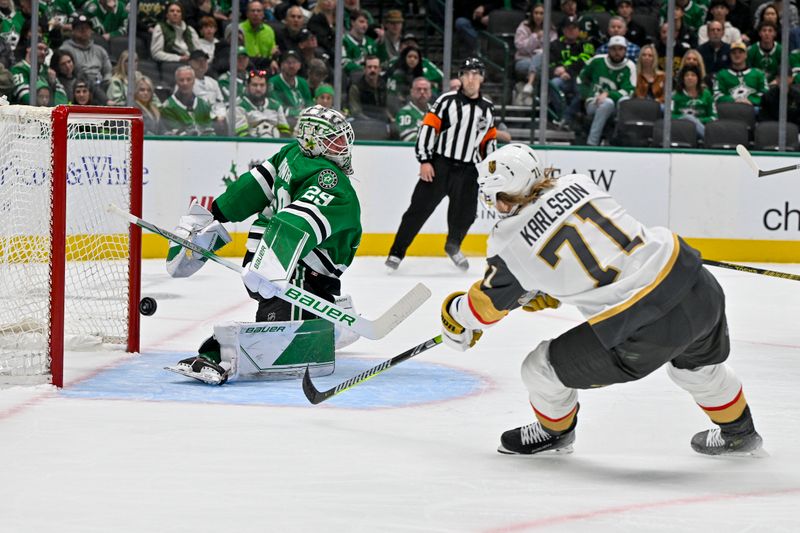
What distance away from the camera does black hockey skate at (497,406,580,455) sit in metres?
3.15

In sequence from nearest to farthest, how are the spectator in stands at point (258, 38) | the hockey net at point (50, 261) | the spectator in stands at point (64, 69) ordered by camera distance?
the hockey net at point (50, 261)
the spectator in stands at point (64, 69)
the spectator in stands at point (258, 38)

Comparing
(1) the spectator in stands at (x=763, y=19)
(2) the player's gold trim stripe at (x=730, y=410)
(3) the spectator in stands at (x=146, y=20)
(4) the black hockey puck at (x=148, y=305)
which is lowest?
(4) the black hockey puck at (x=148, y=305)

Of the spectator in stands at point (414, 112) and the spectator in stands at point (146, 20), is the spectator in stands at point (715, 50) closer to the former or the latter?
the spectator in stands at point (414, 112)

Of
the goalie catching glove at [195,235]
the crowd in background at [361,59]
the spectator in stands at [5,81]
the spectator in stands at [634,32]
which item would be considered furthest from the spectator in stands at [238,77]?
the goalie catching glove at [195,235]

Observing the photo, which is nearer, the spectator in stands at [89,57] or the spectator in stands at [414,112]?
the spectator in stands at [89,57]

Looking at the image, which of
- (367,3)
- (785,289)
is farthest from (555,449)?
(367,3)

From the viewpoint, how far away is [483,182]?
2.94m

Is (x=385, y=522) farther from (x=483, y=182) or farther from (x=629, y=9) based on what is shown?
(x=629, y=9)

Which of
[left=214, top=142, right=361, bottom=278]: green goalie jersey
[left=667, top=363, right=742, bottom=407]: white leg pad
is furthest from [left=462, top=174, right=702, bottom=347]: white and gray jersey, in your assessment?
[left=214, top=142, right=361, bottom=278]: green goalie jersey

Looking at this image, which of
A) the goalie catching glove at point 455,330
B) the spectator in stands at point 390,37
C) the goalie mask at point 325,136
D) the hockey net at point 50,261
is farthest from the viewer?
the spectator in stands at point 390,37

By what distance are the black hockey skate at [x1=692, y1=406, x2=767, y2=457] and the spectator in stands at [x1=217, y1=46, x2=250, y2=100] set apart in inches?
211

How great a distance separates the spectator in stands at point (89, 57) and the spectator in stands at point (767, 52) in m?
4.17

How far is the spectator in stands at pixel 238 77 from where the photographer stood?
8.06 meters

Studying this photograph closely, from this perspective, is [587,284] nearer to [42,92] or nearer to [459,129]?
[459,129]
